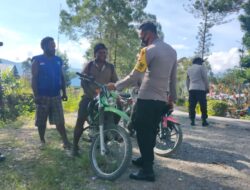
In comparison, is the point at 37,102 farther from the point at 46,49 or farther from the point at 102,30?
the point at 102,30

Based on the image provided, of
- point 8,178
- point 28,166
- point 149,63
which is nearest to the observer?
point 149,63

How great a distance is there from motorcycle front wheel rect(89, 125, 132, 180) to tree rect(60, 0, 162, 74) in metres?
22.5

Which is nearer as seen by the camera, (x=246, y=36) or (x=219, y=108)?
(x=219, y=108)

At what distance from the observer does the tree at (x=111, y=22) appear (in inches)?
1050

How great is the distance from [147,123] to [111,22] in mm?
22787

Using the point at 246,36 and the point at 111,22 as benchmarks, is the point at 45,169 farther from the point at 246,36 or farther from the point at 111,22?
the point at 246,36

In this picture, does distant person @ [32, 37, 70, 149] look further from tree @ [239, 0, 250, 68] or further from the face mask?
tree @ [239, 0, 250, 68]

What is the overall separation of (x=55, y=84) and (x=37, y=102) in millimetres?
421

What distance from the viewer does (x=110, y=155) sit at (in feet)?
15.7

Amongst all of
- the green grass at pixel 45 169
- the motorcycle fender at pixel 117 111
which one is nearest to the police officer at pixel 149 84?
the motorcycle fender at pixel 117 111

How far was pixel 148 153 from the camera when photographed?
4.59 metres

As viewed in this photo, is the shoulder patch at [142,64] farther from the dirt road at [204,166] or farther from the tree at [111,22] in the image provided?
the tree at [111,22]

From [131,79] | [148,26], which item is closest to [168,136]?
[131,79]

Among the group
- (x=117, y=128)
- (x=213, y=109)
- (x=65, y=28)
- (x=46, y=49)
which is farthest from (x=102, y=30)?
(x=117, y=128)
